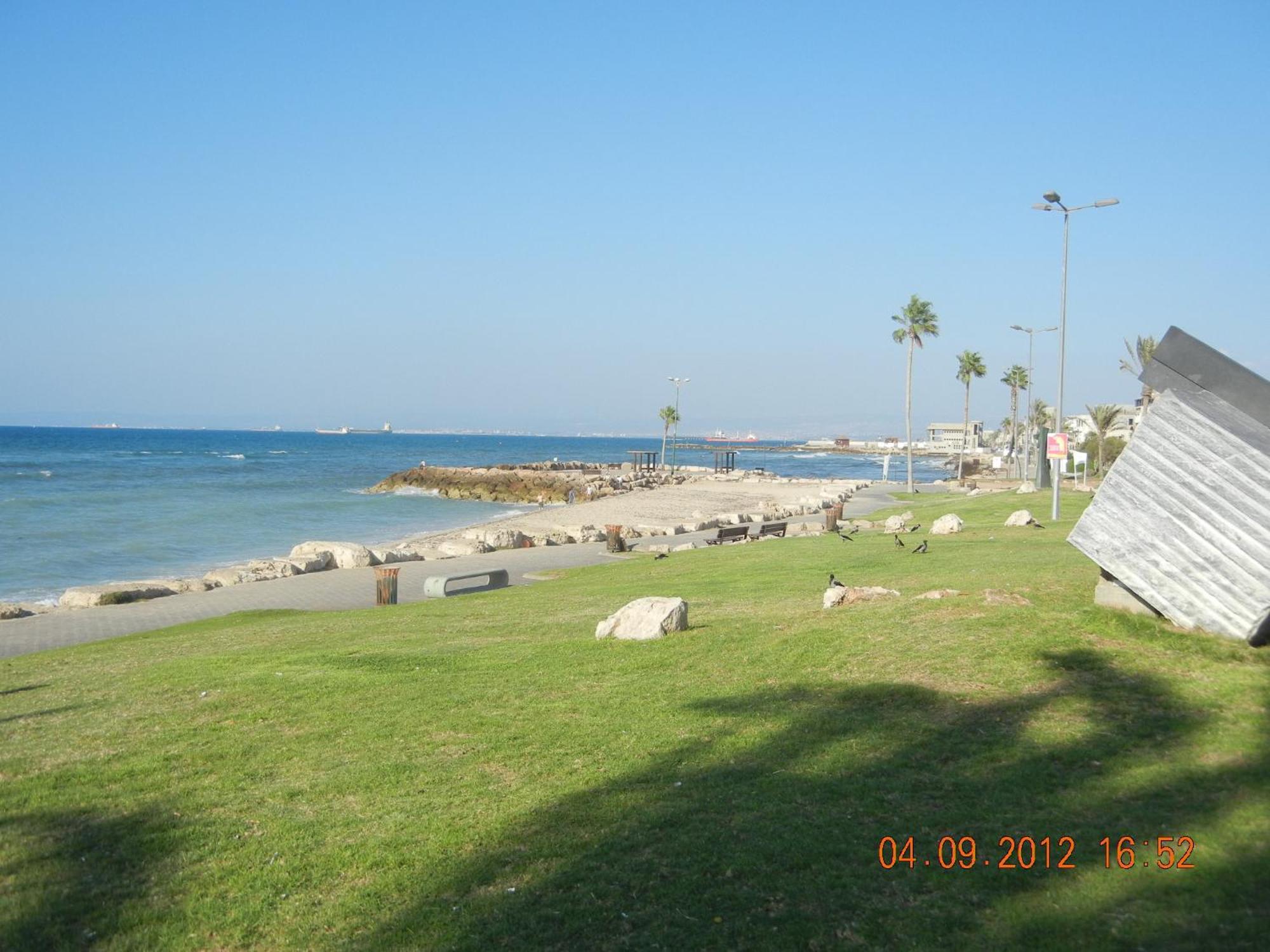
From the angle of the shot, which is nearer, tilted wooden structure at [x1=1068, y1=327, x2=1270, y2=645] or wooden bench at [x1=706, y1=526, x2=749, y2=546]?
tilted wooden structure at [x1=1068, y1=327, x2=1270, y2=645]

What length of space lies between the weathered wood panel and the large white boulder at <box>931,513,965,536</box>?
1461 cm

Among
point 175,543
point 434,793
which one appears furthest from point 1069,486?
point 434,793

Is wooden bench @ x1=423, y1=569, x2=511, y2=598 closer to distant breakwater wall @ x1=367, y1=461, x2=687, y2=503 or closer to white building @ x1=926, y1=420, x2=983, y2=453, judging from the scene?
distant breakwater wall @ x1=367, y1=461, x2=687, y2=503

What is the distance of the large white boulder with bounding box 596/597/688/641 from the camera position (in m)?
11.9

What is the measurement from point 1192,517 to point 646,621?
6.00 m

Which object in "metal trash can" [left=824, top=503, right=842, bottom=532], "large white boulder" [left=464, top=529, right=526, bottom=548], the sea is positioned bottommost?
the sea

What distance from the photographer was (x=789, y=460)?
163 metres

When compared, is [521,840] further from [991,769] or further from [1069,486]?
[1069,486]

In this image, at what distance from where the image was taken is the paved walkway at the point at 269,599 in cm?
1884

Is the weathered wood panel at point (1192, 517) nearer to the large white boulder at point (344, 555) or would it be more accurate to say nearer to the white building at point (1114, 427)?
the large white boulder at point (344, 555)

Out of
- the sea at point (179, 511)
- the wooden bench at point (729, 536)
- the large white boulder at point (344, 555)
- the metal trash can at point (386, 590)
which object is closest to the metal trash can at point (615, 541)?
the wooden bench at point (729, 536)

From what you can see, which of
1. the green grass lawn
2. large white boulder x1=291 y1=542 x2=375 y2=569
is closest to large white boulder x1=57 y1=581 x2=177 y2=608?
large white boulder x1=291 y1=542 x2=375 y2=569

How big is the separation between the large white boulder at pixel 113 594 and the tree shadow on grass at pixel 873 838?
1931cm

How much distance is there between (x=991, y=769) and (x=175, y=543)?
3773 centimetres
